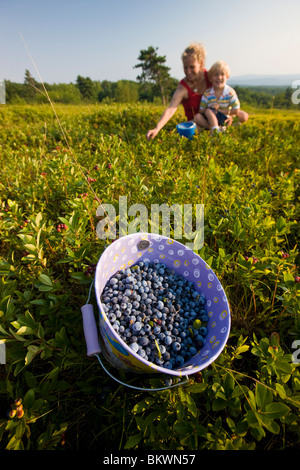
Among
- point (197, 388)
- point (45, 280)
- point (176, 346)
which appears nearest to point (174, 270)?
point (176, 346)

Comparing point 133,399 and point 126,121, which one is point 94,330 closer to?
point 133,399

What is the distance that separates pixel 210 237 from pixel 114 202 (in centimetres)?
89

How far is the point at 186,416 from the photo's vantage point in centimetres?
104

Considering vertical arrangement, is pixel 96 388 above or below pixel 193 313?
below

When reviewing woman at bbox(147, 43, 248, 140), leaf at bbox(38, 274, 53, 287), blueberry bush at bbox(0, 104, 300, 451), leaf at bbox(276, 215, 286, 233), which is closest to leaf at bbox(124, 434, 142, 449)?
blueberry bush at bbox(0, 104, 300, 451)

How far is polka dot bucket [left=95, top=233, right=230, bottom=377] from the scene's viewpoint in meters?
1.06

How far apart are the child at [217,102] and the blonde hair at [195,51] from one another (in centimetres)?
31

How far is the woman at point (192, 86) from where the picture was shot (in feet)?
14.0

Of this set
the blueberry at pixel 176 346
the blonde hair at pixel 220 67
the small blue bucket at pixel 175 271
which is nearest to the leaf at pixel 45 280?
the small blue bucket at pixel 175 271

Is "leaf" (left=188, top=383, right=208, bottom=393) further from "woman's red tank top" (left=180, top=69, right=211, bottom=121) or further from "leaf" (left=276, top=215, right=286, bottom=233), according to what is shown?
"woman's red tank top" (left=180, top=69, right=211, bottom=121)

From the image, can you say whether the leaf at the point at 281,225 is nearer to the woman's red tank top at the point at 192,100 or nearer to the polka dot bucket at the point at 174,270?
the polka dot bucket at the point at 174,270

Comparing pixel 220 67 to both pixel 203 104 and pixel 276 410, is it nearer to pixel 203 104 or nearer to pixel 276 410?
pixel 203 104
